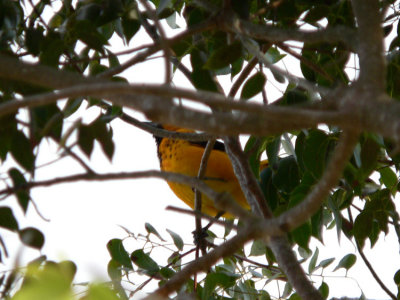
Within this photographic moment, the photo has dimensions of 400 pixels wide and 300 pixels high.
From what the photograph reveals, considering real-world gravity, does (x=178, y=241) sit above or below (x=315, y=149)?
above

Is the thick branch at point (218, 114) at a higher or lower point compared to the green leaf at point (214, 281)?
lower

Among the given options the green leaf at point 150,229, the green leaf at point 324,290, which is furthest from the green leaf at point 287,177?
the green leaf at point 150,229

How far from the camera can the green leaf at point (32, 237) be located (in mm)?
1029

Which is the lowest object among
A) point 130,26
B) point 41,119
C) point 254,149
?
point 41,119

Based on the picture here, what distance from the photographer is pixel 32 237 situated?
1.03 m

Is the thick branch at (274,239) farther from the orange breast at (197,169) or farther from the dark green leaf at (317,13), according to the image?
the orange breast at (197,169)

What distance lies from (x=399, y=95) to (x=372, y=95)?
77cm

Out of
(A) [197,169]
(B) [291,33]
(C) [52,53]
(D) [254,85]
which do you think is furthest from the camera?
(A) [197,169]

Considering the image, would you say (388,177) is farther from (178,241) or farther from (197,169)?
(197,169)

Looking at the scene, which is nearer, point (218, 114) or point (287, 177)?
point (218, 114)

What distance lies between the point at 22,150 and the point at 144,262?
2.42 ft

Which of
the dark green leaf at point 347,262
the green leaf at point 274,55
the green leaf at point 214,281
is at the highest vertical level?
the green leaf at point 274,55

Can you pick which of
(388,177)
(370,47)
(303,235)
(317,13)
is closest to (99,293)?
(370,47)

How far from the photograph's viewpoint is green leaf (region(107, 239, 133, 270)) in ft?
5.54
